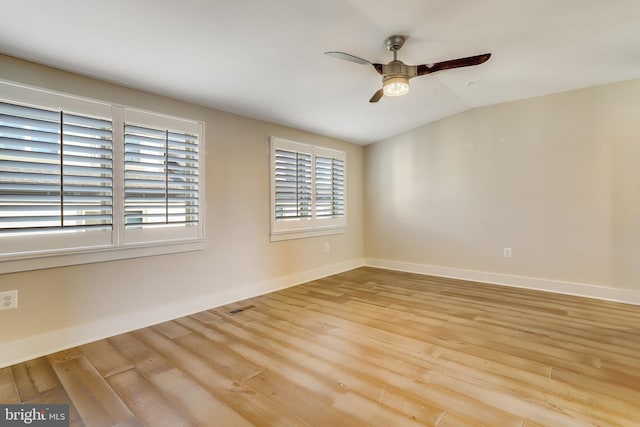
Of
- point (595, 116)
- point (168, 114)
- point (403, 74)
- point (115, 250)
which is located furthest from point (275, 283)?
point (595, 116)

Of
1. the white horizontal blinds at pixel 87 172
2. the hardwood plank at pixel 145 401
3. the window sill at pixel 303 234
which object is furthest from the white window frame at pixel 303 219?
the hardwood plank at pixel 145 401

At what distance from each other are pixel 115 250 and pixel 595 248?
202 inches

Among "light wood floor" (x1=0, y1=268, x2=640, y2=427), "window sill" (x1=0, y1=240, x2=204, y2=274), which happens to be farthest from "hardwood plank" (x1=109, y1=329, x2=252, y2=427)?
"window sill" (x1=0, y1=240, x2=204, y2=274)

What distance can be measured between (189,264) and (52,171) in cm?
139

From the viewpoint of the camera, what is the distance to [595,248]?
362 cm

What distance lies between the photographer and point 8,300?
2188 millimetres

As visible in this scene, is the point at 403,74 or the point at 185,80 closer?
the point at 403,74

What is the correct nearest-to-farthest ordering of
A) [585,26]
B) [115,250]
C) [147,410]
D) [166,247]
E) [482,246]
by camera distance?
[147,410] → [585,26] → [115,250] → [166,247] → [482,246]

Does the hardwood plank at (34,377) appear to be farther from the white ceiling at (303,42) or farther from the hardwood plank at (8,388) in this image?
the white ceiling at (303,42)

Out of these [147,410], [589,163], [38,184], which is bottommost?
[147,410]

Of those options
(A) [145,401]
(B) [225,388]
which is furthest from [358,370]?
(A) [145,401]

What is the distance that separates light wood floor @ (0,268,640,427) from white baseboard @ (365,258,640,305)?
0.75 feet

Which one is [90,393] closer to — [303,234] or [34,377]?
[34,377]

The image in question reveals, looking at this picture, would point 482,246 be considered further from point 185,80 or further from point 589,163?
point 185,80
